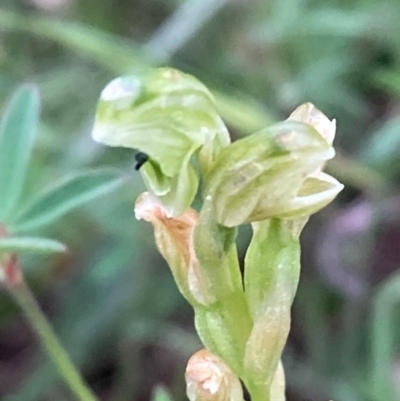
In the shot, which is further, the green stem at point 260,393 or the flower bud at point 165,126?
the green stem at point 260,393

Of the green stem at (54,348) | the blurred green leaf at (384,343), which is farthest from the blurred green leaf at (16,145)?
the blurred green leaf at (384,343)

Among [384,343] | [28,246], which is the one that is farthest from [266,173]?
[384,343]

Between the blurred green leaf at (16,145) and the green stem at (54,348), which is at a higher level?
the blurred green leaf at (16,145)

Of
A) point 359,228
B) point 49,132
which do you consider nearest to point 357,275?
point 359,228

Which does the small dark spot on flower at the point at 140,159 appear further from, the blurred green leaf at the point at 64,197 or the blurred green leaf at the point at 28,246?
the blurred green leaf at the point at 64,197

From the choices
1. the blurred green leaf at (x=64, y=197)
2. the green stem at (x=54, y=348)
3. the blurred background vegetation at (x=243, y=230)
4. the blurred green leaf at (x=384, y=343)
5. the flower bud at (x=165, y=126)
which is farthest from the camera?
the blurred background vegetation at (x=243, y=230)

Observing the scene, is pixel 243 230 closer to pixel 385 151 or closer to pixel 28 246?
pixel 385 151

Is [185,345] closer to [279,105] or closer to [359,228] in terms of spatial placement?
[359,228]

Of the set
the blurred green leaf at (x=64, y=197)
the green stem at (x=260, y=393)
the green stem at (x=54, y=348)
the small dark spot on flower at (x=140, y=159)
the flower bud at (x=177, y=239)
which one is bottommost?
the green stem at (x=54, y=348)
